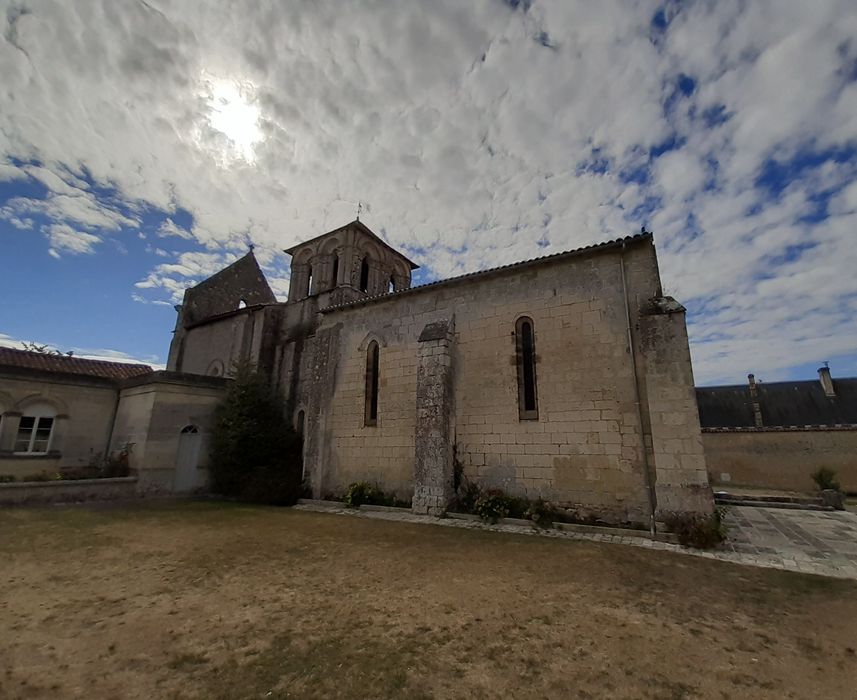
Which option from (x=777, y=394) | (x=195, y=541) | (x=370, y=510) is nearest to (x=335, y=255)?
(x=370, y=510)

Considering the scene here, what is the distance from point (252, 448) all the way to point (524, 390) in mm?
9294

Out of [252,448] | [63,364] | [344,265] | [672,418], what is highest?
[344,265]

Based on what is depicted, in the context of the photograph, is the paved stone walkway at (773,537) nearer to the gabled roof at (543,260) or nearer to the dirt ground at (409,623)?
the dirt ground at (409,623)

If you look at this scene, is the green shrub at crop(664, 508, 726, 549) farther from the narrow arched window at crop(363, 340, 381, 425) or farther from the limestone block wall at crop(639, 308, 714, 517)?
the narrow arched window at crop(363, 340, 381, 425)

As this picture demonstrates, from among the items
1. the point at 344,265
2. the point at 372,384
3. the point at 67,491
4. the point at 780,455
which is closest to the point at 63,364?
the point at 67,491

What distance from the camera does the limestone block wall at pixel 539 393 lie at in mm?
8289

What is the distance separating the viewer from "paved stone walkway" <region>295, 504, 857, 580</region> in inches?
233

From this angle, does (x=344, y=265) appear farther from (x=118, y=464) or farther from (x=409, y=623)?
(x=409, y=623)

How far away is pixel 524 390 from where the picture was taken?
9578mm

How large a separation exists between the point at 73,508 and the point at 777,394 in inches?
1345

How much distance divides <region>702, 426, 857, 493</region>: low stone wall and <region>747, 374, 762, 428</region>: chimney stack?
4.39ft

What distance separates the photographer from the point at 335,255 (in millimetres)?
18016

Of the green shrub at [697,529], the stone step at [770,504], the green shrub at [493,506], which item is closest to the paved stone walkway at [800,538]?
the green shrub at [697,529]

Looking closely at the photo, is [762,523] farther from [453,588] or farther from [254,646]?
[254,646]
